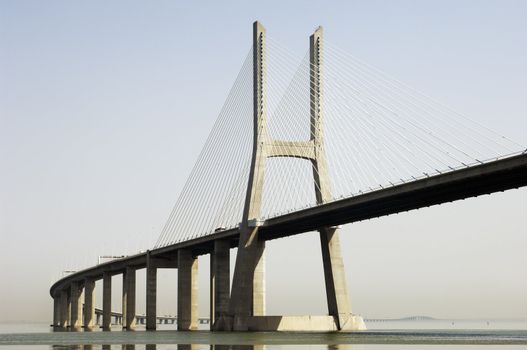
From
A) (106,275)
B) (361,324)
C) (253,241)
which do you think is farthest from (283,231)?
(106,275)

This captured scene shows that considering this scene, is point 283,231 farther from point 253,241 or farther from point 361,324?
point 361,324

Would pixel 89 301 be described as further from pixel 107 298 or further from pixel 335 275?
pixel 335 275

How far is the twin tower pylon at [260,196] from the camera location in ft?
268

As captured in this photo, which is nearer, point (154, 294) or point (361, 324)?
point (361, 324)

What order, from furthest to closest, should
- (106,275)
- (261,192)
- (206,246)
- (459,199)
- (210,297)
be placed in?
1. (106,275)
2. (210,297)
3. (206,246)
4. (261,192)
5. (459,199)

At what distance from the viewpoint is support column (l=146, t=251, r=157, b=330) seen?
118 meters

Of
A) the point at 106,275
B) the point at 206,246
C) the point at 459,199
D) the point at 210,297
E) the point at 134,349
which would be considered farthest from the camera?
the point at 106,275

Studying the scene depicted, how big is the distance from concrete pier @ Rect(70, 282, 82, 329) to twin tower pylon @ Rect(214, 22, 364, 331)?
239ft

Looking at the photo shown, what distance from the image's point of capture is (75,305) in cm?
16112

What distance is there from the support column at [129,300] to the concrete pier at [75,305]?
71.7ft

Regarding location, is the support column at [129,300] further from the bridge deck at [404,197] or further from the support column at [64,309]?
the support column at [64,309]

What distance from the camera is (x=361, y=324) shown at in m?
85.6

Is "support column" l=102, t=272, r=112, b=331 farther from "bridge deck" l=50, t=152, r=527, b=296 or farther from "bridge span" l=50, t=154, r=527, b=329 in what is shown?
"bridge deck" l=50, t=152, r=527, b=296

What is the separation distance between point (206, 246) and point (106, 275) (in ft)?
132
